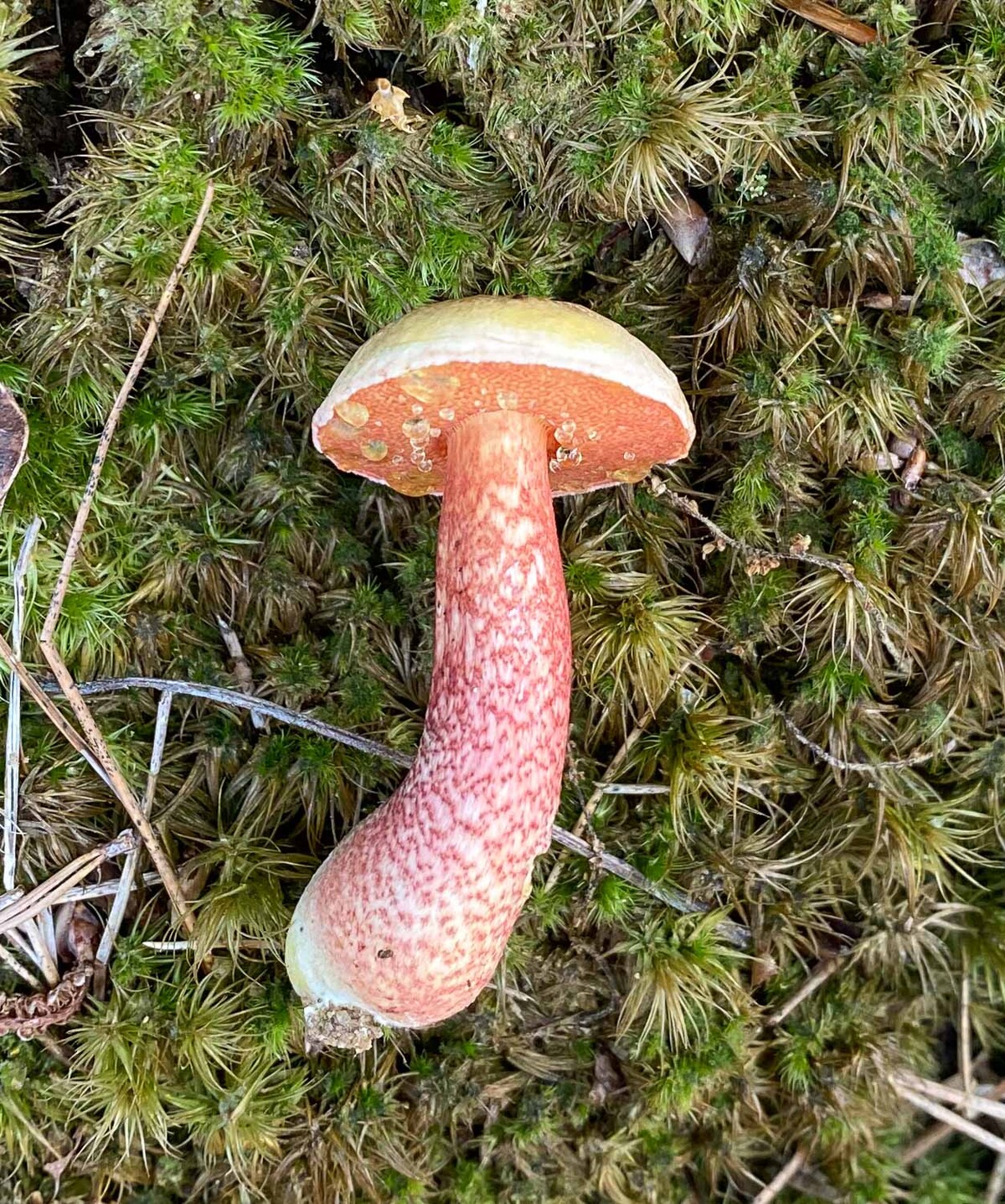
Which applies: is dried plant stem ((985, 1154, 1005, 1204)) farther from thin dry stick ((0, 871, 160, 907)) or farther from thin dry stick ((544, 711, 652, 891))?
thin dry stick ((0, 871, 160, 907))

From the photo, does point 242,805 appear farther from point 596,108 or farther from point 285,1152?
point 596,108

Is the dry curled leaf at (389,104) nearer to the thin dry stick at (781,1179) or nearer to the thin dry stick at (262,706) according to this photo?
the thin dry stick at (262,706)

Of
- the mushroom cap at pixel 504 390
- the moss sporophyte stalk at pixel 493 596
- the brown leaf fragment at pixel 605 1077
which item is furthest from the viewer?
the brown leaf fragment at pixel 605 1077

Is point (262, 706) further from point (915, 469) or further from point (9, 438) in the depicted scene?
point (915, 469)

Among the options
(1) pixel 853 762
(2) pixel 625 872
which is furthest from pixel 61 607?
(1) pixel 853 762

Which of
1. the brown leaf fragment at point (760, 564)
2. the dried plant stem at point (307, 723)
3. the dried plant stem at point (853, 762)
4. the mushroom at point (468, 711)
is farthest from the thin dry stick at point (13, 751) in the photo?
the dried plant stem at point (853, 762)

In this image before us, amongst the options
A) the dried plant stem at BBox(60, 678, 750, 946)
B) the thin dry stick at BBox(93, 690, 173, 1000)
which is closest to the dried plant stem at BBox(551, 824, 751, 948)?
the dried plant stem at BBox(60, 678, 750, 946)
